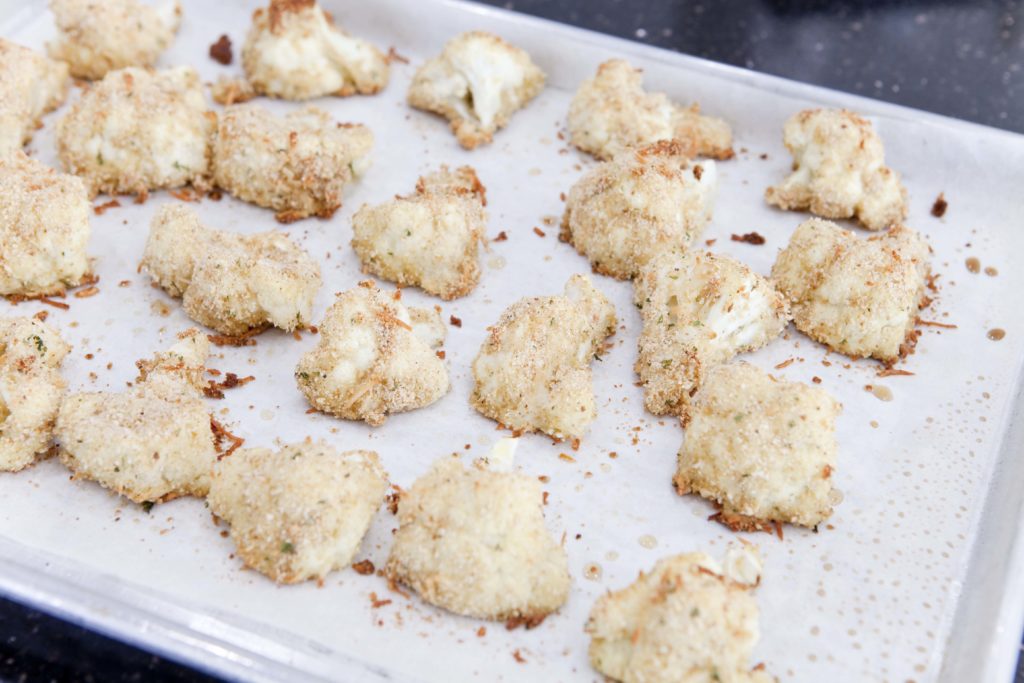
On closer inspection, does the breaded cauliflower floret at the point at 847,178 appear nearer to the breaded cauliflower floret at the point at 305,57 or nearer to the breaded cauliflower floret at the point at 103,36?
the breaded cauliflower floret at the point at 305,57

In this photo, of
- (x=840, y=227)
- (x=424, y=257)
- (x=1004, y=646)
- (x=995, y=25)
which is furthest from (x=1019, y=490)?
(x=995, y=25)

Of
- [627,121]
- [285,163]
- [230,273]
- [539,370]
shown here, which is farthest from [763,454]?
[285,163]

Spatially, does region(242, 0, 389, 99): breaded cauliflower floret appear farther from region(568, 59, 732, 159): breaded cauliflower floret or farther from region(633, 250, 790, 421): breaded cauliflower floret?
region(633, 250, 790, 421): breaded cauliflower floret

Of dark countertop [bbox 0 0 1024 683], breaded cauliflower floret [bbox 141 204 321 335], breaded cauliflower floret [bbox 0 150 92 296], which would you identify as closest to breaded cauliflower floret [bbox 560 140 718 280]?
breaded cauliflower floret [bbox 141 204 321 335]

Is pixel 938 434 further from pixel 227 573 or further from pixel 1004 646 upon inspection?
pixel 227 573

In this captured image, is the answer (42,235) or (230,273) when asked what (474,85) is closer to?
(230,273)

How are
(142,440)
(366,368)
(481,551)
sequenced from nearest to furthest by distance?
(481,551)
(142,440)
(366,368)
